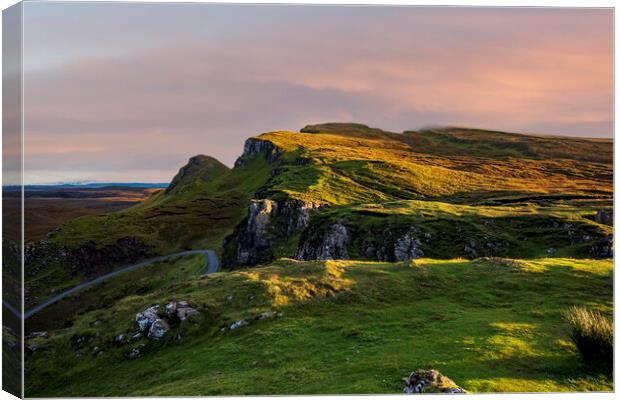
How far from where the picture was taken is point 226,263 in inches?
4304

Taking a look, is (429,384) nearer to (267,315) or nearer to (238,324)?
(267,315)

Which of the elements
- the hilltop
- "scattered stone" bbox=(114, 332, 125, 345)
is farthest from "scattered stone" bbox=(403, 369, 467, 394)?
the hilltop

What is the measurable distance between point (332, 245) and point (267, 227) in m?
35.1

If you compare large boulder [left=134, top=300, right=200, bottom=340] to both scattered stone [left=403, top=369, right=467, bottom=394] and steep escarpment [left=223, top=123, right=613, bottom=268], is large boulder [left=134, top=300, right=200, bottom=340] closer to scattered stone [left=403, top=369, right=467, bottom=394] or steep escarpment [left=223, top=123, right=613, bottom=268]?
scattered stone [left=403, top=369, right=467, bottom=394]

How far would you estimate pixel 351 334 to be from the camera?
2386 cm

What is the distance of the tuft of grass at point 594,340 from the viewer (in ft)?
64.2

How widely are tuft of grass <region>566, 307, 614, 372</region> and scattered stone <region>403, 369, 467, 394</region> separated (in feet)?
24.1

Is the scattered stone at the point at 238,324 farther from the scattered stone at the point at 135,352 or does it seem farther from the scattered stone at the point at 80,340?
the scattered stone at the point at 80,340

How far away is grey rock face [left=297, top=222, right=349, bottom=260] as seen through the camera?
69062 millimetres

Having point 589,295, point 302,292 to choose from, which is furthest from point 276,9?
point 589,295

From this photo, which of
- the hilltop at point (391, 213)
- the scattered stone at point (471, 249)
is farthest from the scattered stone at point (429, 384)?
the scattered stone at point (471, 249)

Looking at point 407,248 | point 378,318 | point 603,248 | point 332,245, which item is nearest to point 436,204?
point 407,248

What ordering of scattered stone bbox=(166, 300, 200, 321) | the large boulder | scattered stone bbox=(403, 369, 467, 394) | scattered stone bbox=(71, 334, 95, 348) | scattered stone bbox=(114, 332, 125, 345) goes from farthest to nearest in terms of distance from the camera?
scattered stone bbox=(71, 334, 95, 348) < scattered stone bbox=(166, 300, 200, 321) < scattered stone bbox=(114, 332, 125, 345) < the large boulder < scattered stone bbox=(403, 369, 467, 394)

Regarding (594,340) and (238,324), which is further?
(238,324)
